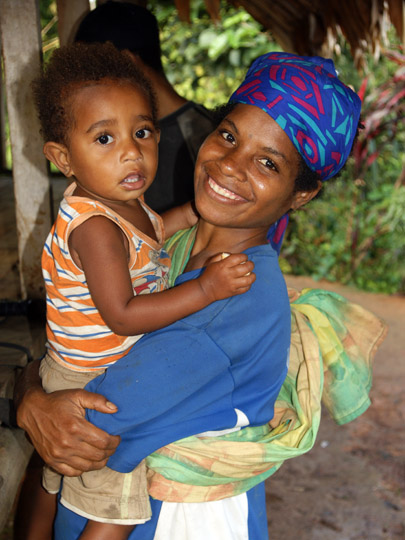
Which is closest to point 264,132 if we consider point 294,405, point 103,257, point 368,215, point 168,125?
point 103,257

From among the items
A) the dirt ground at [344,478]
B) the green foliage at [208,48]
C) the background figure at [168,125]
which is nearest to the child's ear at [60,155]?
the background figure at [168,125]

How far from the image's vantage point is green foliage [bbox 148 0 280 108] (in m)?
7.34

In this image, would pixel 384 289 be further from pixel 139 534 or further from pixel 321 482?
pixel 139 534

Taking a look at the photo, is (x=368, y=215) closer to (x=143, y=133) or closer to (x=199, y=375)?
(x=143, y=133)

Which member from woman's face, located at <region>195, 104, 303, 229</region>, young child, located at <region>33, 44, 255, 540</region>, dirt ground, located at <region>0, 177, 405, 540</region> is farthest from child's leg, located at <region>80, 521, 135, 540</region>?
dirt ground, located at <region>0, 177, 405, 540</region>

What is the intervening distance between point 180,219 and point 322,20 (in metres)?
2.41

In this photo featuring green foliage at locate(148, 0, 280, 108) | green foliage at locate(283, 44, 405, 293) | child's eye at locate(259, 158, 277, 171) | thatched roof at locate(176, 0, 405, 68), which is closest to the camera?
child's eye at locate(259, 158, 277, 171)

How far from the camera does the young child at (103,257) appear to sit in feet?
4.46

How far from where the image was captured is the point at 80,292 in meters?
1.45

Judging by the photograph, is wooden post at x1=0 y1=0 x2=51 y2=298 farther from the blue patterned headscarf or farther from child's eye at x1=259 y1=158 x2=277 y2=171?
child's eye at x1=259 y1=158 x2=277 y2=171

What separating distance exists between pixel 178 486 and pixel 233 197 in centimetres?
70

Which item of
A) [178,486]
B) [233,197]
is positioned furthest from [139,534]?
[233,197]

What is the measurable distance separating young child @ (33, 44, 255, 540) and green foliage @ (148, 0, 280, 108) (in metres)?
6.12

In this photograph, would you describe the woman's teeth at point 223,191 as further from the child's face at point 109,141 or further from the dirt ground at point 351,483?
the dirt ground at point 351,483
